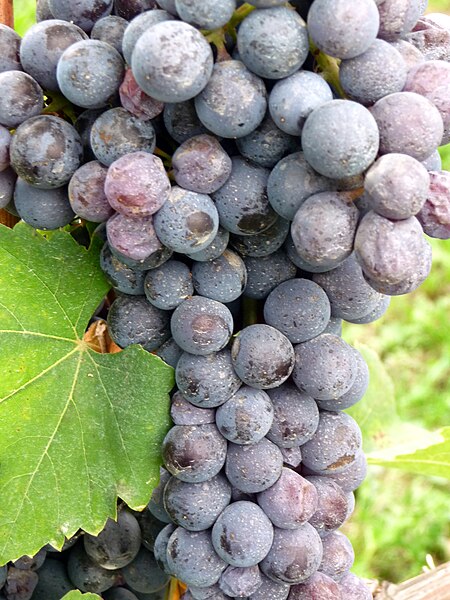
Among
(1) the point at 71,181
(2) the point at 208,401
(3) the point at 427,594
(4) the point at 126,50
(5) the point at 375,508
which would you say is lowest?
(5) the point at 375,508

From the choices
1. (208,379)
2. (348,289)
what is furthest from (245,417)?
(348,289)

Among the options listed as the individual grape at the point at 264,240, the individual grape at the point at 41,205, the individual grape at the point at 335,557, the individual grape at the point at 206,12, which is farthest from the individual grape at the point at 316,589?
the individual grape at the point at 206,12

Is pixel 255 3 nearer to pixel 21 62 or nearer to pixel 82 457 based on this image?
pixel 21 62

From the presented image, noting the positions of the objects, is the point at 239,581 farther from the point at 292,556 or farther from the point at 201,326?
the point at 201,326

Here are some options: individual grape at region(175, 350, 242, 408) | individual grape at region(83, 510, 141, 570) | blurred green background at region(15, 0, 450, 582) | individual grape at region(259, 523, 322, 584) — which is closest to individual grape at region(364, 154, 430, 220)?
individual grape at region(175, 350, 242, 408)

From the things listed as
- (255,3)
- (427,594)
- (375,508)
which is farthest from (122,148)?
(375,508)

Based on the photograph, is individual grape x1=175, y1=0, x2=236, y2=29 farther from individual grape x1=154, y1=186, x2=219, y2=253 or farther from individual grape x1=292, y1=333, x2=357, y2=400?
individual grape x1=292, y1=333, x2=357, y2=400
